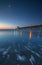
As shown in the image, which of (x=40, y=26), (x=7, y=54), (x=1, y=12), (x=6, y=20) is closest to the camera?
(x=7, y=54)

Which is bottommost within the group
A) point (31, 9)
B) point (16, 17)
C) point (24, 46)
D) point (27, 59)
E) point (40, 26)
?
point (27, 59)

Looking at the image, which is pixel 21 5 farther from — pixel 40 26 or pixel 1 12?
pixel 40 26

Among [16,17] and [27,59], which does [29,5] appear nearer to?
[16,17]

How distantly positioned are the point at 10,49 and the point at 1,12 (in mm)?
829

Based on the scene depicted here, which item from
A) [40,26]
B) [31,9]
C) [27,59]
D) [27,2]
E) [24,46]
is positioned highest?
[27,2]

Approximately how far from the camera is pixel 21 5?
210cm

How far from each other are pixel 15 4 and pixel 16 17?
0.94 feet

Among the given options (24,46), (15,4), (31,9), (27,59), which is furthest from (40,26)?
(27,59)

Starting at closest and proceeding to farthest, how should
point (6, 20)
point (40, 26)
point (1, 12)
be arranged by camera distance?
1. point (1, 12)
2. point (6, 20)
3. point (40, 26)

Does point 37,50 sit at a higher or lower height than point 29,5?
lower

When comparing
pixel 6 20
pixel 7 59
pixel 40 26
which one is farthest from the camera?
pixel 40 26

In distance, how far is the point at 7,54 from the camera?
6.07ft

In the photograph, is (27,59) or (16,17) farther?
(16,17)

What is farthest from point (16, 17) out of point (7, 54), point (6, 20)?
point (7, 54)
